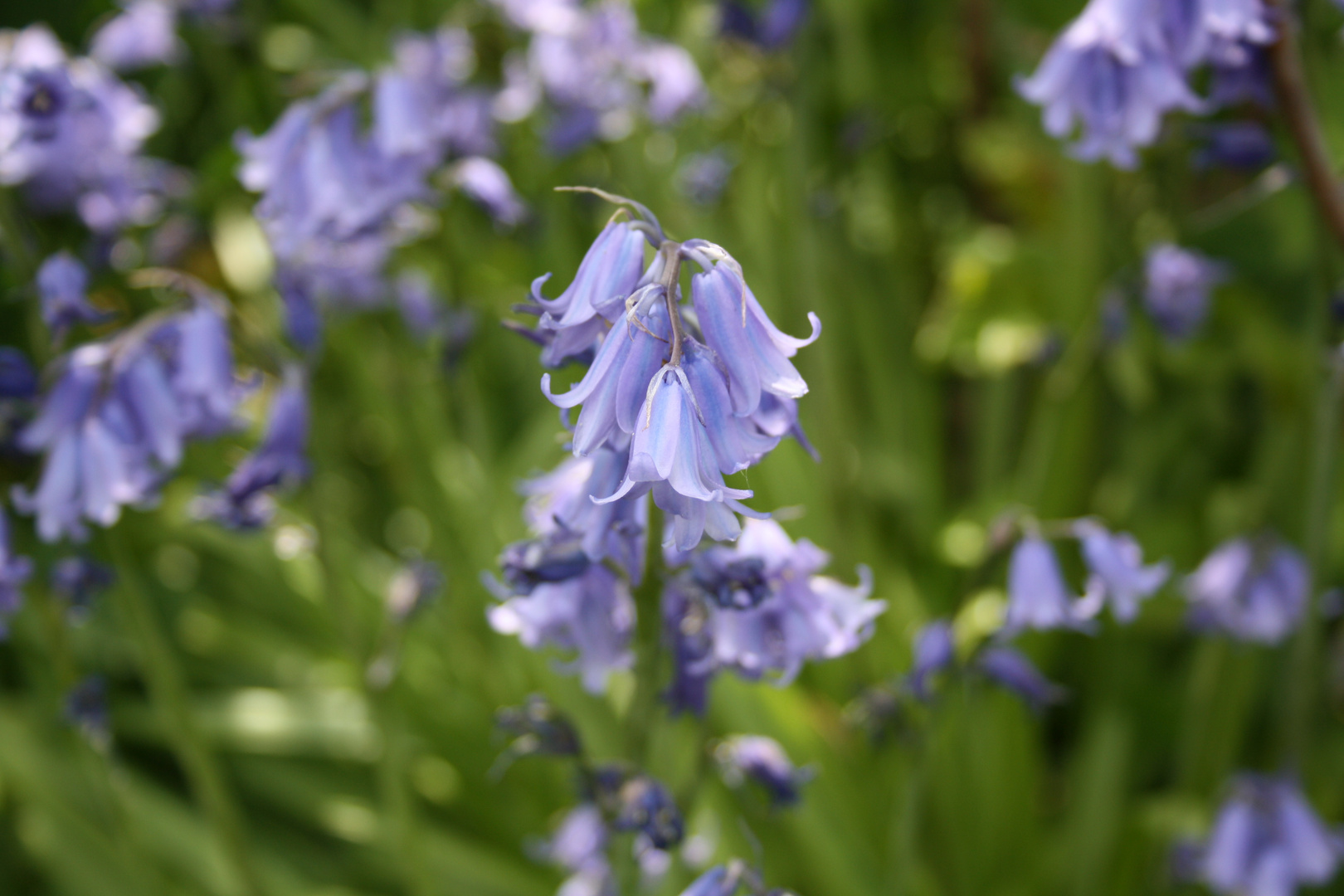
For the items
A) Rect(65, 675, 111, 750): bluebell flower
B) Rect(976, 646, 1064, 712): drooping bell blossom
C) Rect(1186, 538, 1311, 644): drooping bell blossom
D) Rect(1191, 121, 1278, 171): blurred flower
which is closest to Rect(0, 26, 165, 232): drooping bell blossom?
Rect(65, 675, 111, 750): bluebell flower

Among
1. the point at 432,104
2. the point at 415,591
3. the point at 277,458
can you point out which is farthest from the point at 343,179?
the point at 415,591

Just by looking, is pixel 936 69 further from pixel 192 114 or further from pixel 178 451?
pixel 178 451

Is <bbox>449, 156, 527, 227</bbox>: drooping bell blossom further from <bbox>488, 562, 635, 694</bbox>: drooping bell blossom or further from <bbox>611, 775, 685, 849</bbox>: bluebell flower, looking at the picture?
<bbox>611, 775, 685, 849</bbox>: bluebell flower

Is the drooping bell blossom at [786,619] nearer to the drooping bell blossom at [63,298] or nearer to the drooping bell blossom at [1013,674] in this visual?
the drooping bell blossom at [1013,674]

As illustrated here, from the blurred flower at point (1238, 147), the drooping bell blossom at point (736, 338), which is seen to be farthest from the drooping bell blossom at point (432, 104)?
the blurred flower at point (1238, 147)

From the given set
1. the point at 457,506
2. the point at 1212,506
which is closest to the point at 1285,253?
the point at 1212,506
